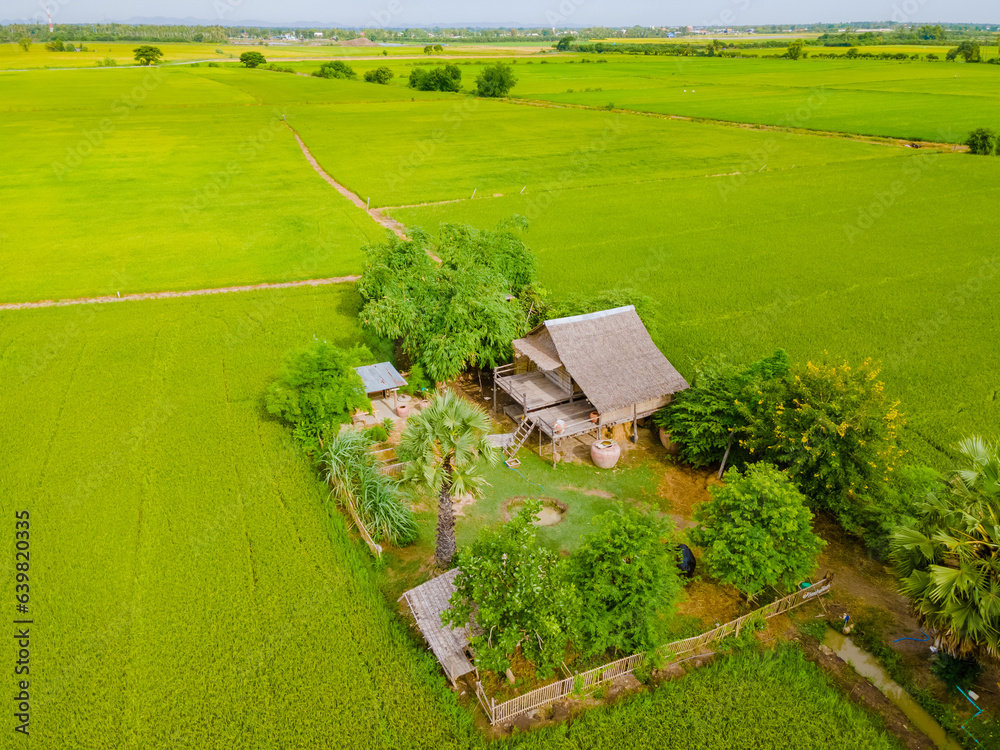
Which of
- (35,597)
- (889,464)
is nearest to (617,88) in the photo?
(889,464)

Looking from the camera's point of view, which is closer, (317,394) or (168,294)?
(317,394)

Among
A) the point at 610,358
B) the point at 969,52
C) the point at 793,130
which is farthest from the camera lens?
the point at 969,52

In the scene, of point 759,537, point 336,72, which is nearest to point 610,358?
point 759,537

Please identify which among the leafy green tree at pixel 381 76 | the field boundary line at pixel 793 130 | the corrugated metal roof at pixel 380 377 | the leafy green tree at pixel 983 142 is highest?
the leafy green tree at pixel 983 142

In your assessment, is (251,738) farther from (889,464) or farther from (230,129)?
(230,129)

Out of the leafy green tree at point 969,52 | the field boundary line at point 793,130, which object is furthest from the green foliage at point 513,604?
the leafy green tree at point 969,52

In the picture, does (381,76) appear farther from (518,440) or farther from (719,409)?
(719,409)

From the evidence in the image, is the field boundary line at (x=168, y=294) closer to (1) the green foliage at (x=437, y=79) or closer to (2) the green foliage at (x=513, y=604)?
(2) the green foliage at (x=513, y=604)
